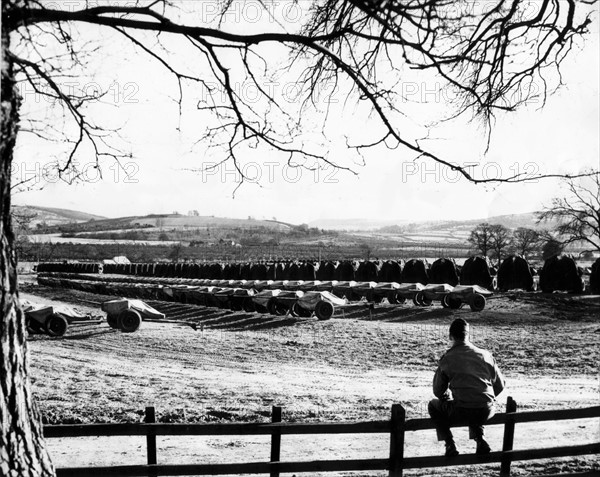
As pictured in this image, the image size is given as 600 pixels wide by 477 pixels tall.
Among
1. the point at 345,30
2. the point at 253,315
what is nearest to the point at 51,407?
the point at 345,30

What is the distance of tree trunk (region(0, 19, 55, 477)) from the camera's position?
3.55 m

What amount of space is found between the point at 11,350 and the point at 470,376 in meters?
4.22

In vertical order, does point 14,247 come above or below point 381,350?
above

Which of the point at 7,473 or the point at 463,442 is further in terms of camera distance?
the point at 463,442

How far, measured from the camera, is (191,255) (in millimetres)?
164625

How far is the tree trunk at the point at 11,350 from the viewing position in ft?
11.7

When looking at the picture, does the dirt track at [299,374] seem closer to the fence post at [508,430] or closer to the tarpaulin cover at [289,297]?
the fence post at [508,430]

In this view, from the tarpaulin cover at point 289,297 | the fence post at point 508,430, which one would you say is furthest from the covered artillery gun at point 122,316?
the fence post at point 508,430

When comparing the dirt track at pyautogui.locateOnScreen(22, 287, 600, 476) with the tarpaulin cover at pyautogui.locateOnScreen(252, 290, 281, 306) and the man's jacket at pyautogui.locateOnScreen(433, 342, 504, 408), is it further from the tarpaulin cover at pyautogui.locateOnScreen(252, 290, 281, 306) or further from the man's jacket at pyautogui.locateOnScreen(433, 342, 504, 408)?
the man's jacket at pyautogui.locateOnScreen(433, 342, 504, 408)

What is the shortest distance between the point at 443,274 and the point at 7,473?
132 feet

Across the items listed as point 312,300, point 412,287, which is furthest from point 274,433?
point 412,287

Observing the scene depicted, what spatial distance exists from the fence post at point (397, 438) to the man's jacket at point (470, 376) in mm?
498

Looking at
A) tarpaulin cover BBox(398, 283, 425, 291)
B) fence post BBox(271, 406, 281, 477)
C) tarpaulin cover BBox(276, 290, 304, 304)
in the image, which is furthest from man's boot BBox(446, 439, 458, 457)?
tarpaulin cover BBox(398, 283, 425, 291)

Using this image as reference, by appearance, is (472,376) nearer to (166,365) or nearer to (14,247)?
(14,247)
